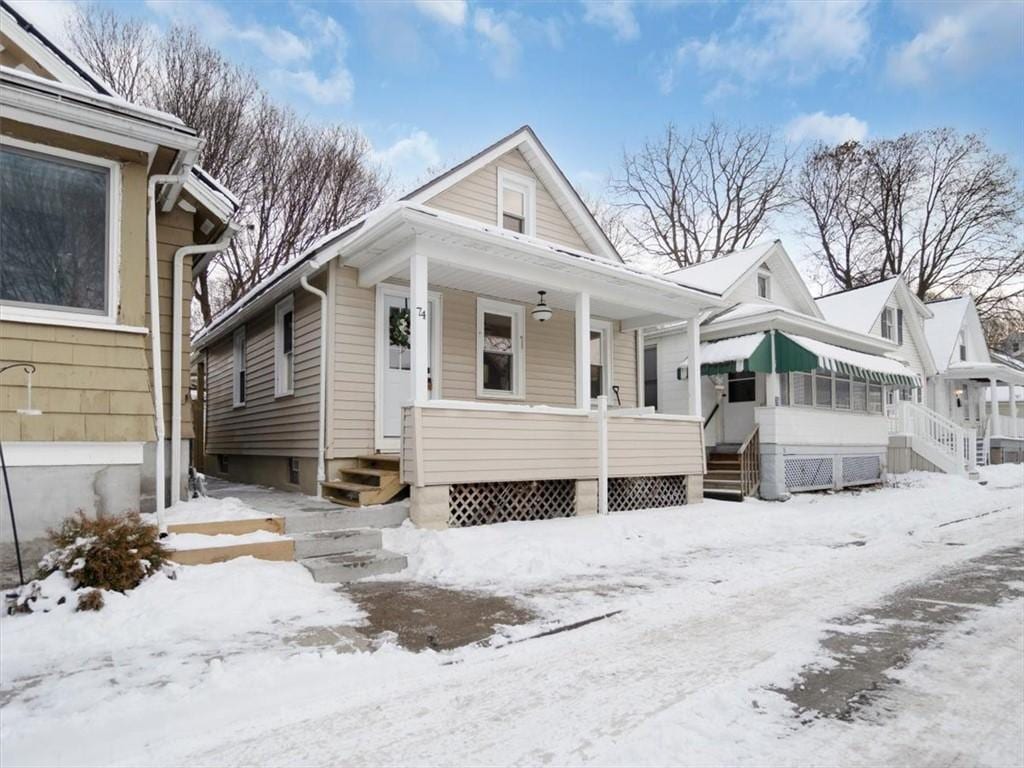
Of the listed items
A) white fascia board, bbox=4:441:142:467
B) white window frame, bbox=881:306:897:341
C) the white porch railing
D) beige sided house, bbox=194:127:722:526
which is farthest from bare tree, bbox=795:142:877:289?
white fascia board, bbox=4:441:142:467

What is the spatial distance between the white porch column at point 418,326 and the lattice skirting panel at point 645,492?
3853 millimetres

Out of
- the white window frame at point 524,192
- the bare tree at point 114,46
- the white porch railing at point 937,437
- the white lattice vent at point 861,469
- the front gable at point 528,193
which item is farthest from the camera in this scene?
the white porch railing at point 937,437

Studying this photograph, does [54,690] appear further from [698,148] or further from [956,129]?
[956,129]

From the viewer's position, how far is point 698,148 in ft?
102

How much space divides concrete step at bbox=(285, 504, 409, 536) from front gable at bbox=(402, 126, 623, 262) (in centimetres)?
520

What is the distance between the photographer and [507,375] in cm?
1068

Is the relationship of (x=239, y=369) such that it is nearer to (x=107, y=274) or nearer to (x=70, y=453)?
(x=107, y=274)

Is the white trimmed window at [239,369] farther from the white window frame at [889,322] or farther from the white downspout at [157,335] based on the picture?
the white window frame at [889,322]

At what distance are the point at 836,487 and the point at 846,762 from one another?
12.9 metres

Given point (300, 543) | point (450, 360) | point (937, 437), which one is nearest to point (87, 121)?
point (300, 543)

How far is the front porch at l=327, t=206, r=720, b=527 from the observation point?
7.68 meters

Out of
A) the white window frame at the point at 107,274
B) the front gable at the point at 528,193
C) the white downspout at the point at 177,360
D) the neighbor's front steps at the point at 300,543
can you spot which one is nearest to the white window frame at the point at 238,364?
the front gable at the point at 528,193

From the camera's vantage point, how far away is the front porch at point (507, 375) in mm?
7684

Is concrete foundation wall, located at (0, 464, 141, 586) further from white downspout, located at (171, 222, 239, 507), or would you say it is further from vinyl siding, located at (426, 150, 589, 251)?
vinyl siding, located at (426, 150, 589, 251)
